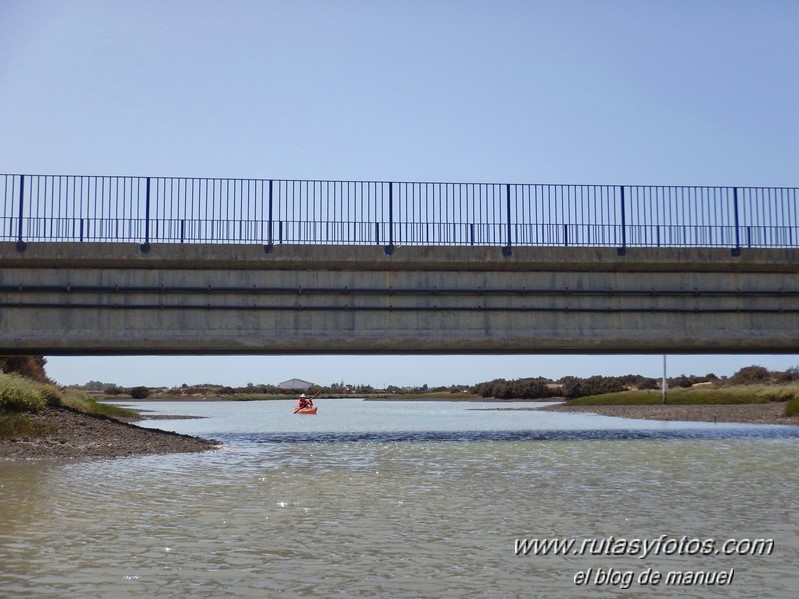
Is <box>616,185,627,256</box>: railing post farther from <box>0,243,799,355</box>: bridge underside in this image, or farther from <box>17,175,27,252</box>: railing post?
<box>17,175,27,252</box>: railing post

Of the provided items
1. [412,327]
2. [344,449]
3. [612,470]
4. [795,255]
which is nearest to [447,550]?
[612,470]

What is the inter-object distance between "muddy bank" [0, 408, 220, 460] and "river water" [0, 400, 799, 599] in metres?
1.87

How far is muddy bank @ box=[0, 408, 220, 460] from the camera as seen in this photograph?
2216 cm

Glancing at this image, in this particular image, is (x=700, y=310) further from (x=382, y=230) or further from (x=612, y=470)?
(x=612, y=470)

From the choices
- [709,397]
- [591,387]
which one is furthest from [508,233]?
[591,387]

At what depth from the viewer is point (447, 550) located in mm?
9766

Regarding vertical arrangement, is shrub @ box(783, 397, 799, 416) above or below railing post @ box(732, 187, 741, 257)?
below

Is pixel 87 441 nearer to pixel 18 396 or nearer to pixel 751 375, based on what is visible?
pixel 18 396

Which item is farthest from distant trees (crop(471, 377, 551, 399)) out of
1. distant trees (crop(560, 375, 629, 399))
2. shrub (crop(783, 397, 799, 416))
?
shrub (crop(783, 397, 799, 416))

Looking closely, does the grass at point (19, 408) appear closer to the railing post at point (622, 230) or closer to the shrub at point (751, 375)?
the railing post at point (622, 230)

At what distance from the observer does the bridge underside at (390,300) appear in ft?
98.9

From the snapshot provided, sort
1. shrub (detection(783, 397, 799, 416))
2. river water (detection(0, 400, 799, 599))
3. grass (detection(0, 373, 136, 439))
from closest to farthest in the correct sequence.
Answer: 1. river water (detection(0, 400, 799, 599))
2. grass (detection(0, 373, 136, 439))
3. shrub (detection(783, 397, 799, 416))

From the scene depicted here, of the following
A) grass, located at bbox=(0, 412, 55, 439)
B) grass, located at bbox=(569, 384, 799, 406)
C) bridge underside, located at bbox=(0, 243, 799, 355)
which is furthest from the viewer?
grass, located at bbox=(569, 384, 799, 406)

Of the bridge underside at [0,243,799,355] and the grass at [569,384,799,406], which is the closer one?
the bridge underside at [0,243,799,355]
